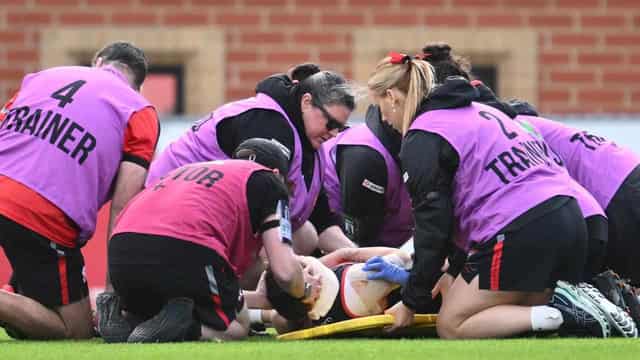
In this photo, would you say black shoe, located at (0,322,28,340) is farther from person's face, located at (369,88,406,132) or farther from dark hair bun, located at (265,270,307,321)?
person's face, located at (369,88,406,132)

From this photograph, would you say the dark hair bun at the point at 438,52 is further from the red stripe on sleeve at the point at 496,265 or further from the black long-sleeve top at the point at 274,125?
the red stripe on sleeve at the point at 496,265

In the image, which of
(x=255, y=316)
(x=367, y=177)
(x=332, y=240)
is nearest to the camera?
(x=255, y=316)

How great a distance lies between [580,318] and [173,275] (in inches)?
73.4

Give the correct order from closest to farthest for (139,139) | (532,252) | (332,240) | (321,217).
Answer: (532,252), (139,139), (332,240), (321,217)

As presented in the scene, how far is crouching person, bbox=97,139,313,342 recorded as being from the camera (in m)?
9.00

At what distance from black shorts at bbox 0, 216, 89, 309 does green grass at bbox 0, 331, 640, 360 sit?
23.1 inches

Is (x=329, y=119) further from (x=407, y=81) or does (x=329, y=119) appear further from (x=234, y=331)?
(x=234, y=331)

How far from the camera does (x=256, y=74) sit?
56.6 ft

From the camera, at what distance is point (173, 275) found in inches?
354

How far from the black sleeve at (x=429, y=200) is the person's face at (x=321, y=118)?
99cm

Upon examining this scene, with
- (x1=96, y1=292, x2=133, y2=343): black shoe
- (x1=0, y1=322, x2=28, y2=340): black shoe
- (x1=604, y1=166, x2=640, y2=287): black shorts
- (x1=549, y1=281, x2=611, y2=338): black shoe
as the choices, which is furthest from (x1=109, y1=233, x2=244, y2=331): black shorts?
(x1=604, y1=166, x2=640, y2=287): black shorts

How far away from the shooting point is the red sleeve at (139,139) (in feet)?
32.3

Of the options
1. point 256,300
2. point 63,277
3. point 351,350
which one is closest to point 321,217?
point 256,300

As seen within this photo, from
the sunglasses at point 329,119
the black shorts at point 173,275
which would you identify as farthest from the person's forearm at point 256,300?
the sunglasses at point 329,119
